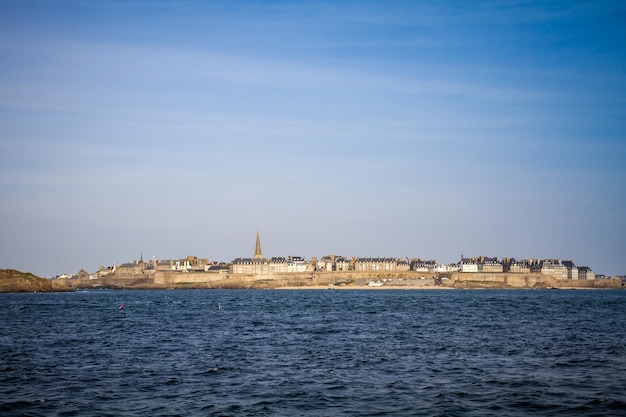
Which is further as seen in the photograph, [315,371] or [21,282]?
[21,282]

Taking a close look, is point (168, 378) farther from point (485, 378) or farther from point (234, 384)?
point (485, 378)

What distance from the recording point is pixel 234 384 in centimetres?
2303

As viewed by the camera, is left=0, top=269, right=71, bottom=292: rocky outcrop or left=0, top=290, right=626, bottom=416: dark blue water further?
left=0, top=269, right=71, bottom=292: rocky outcrop

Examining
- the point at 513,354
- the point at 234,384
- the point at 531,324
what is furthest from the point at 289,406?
the point at 531,324

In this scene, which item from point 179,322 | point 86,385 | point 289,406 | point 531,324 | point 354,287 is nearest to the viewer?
point 289,406

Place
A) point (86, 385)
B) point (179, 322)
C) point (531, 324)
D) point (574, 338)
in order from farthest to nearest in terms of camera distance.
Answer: point (179, 322), point (531, 324), point (574, 338), point (86, 385)

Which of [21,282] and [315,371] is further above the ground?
[315,371]

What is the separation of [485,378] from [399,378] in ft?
10.3

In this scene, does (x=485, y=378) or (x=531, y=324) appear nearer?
(x=485, y=378)

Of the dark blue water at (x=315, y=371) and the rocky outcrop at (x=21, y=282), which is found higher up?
the dark blue water at (x=315, y=371)

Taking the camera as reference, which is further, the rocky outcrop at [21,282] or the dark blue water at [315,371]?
the rocky outcrop at [21,282]

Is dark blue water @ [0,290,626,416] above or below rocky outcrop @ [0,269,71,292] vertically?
above

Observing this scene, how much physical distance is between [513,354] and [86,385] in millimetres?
18952

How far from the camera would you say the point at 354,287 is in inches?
7638
